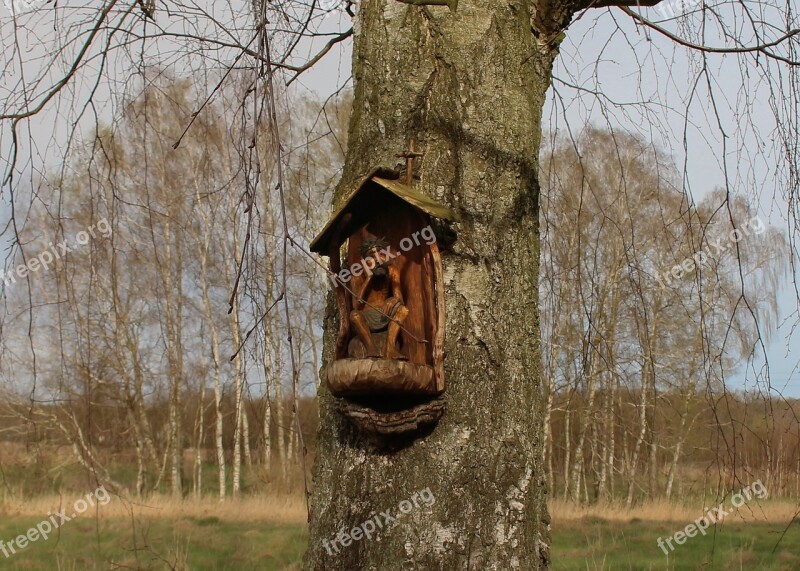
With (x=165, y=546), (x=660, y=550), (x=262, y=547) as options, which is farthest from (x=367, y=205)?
(x=660, y=550)

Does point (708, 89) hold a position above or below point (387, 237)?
above

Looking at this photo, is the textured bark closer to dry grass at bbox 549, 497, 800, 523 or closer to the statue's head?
the statue's head

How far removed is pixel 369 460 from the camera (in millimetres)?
1754

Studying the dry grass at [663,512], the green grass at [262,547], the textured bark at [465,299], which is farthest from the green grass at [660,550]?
the textured bark at [465,299]

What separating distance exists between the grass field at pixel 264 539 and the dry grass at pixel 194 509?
0.01 metres

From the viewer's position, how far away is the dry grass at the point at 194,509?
8758 millimetres

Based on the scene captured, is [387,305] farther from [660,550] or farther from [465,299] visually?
[660,550]

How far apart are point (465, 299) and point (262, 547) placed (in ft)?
17.9

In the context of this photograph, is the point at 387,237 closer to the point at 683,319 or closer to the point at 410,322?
the point at 410,322

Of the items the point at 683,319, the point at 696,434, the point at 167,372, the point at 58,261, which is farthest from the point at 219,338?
the point at 58,261

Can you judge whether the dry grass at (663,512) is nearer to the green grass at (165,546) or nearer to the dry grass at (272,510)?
the dry grass at (272,510)

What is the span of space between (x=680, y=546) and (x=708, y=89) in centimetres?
597

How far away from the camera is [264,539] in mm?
6945

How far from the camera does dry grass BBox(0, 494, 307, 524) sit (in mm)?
8758
